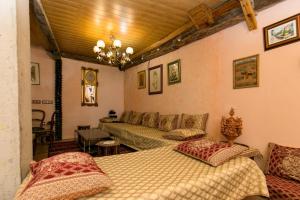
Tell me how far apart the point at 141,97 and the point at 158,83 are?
1.06 metres

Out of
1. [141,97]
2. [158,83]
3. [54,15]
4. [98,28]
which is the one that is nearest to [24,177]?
[54,15]

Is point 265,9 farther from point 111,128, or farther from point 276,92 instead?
point 111,128

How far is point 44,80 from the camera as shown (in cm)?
572

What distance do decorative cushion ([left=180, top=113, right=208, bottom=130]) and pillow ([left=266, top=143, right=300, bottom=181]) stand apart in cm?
123

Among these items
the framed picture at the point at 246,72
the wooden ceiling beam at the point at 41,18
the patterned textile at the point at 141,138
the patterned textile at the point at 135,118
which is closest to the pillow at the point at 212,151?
the patterned textile at the point at 141,138

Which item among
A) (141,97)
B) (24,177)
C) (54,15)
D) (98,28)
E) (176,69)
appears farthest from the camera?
(141,97)

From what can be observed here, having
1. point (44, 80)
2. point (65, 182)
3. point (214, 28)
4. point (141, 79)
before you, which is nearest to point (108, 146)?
point (65, 182)

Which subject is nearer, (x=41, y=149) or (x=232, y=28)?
(x=232, y=28)

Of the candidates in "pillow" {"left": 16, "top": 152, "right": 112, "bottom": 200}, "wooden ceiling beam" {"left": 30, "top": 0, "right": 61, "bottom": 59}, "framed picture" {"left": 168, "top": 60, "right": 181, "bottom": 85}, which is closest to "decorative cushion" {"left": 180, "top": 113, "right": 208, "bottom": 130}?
"framed picture" {"left": 168, "top": 60, "right": 181, "bottom": 85}

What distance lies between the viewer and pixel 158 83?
503cm

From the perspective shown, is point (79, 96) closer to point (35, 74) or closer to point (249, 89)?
point (35, 74)

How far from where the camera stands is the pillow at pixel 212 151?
5.87ft

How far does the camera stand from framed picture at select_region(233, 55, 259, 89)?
8.88 ft

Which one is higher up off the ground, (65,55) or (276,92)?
A: (65,55)
